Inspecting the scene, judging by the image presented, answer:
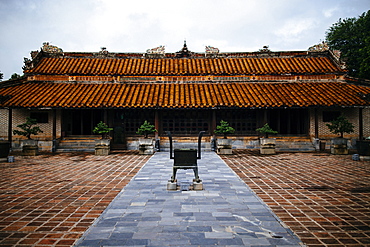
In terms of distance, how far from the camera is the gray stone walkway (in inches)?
142

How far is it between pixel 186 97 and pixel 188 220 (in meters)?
10.3

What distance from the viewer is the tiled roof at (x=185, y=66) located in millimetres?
15789

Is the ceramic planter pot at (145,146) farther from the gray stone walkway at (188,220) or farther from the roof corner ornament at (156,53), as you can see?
the roof corner ornament at (156,53)

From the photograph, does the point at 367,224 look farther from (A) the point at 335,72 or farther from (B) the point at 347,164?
(A) the point at 335,72

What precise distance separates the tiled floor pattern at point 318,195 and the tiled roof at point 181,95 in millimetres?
4546

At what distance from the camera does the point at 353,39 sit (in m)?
24.5

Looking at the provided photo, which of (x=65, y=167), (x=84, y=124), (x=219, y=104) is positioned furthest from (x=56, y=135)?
(x=219, y=104)

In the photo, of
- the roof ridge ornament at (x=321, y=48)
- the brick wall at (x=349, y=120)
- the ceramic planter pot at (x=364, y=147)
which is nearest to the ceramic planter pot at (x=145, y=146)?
the ceramic planter pot at (x=364, y=147)

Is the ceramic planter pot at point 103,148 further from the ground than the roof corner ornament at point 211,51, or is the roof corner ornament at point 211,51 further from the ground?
the roof corner ornament at point 211,51

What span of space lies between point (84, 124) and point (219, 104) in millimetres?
9075

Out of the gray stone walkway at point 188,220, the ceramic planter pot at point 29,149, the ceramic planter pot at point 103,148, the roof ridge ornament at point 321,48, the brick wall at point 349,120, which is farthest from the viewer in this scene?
the roof ridge ornament at point 321,48

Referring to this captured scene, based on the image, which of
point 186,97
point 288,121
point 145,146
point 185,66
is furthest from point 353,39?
point 145,146

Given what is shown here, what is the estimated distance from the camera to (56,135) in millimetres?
14914

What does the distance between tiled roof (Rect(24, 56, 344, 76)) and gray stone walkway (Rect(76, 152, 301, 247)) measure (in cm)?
1083
